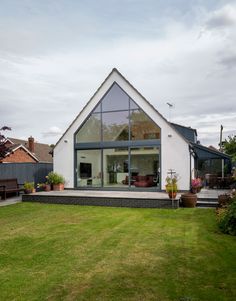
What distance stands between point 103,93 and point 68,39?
5.35 metres

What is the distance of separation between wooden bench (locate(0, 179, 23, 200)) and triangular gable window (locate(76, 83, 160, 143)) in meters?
4.55

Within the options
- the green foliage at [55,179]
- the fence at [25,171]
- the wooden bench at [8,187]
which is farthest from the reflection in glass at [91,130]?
the wooden bench at [8,187]

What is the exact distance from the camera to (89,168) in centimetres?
1825

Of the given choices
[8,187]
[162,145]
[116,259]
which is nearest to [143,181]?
[162,145]

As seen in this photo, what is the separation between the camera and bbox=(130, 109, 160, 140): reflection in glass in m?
16.7

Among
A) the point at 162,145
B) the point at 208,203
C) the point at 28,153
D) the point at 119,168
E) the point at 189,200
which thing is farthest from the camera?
the point at 28,153

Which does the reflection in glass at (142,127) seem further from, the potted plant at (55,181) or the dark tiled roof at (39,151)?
the dark tiled roof at (39,151)

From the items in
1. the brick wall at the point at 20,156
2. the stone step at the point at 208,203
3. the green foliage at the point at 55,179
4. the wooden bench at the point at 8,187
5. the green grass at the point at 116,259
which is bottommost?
the green grass at the point at 116,259

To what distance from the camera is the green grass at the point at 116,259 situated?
4547 millimetres

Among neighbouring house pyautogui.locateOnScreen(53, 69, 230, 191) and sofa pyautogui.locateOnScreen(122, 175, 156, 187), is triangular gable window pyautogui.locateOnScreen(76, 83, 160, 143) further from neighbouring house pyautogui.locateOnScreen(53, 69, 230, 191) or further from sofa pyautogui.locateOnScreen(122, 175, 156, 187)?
sofa pyautogui.locateOnScreen(122, 175, 156, 187)

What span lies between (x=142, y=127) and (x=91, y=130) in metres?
3.27

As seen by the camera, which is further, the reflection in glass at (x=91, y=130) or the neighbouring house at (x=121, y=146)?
the reflection in glass at (x=91, y=130)

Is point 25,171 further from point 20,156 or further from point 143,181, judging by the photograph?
point 20,156

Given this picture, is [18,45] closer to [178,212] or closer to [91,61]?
[91,61]
